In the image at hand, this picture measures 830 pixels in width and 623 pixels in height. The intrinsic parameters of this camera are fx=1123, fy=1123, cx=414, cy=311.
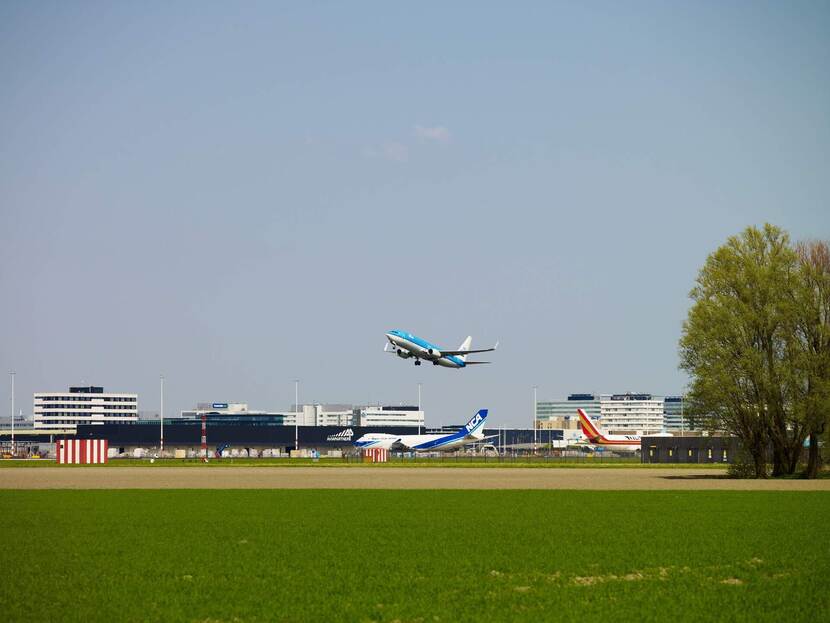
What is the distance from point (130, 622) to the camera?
64.0ft

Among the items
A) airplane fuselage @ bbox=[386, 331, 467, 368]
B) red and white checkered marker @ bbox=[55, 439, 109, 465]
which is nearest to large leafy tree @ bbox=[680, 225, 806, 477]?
airplane fuselage @ bbox=[386, 331, 467, 368]

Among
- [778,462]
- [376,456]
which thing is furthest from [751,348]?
[376,456]

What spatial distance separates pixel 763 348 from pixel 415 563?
6675 centimetres

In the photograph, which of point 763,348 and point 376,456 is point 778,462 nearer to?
point 763,348

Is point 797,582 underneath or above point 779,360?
underneath

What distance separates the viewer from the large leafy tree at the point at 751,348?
86.3 m

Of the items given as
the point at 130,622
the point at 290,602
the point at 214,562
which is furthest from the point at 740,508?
the point at 130,622

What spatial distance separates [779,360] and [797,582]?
67.0m

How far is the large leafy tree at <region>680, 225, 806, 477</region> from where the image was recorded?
86312mm

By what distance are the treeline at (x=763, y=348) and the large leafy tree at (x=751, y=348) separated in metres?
0.08

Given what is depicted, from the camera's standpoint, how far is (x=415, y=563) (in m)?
27.5

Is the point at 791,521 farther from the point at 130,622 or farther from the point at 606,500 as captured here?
the point at 130,622

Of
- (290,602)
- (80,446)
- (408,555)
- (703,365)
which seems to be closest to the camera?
(290,602)

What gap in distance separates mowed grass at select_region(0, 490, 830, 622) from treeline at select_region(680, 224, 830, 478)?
127 feet
